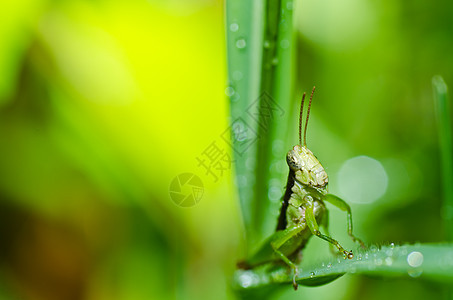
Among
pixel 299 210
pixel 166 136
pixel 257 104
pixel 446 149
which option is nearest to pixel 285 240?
pixel 299 210

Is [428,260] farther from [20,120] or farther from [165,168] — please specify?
[20,120]

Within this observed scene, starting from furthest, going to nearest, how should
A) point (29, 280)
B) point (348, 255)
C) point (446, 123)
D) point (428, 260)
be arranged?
point (29, 280) → point (446, 123) → point (348, 255) → point (428, 260)

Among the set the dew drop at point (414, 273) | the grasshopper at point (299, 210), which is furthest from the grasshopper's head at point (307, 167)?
the dew drop at point (414, 273)

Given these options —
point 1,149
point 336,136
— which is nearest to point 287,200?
point 336,136

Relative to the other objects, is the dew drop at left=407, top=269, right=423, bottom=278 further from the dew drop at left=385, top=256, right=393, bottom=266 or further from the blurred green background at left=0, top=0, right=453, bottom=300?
the blurred green background at left=0, top=0, right=453, bottom=300

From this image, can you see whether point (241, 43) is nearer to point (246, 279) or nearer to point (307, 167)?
point (307, 167)

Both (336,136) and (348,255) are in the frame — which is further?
(336,136)

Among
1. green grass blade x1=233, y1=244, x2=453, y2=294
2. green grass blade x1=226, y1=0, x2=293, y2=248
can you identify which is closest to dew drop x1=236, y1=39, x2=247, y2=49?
green grass blade x1=226, y1=0, x2=293, y2=248
